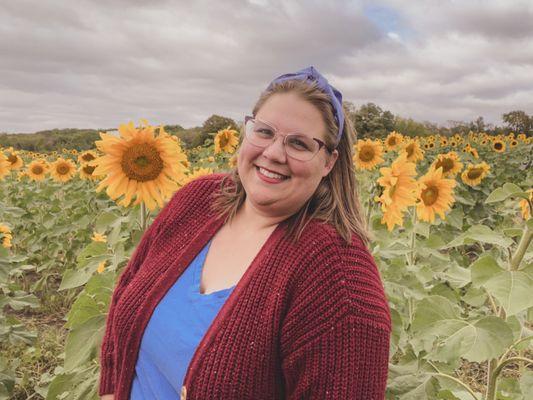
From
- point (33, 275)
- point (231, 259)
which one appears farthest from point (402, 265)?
point (33, 275)

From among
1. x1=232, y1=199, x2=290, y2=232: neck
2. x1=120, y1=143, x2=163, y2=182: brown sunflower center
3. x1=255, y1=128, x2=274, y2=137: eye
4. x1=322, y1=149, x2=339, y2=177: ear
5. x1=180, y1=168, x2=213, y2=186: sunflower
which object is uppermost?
x1=255, y1=128, x2=274, y2=137: eye

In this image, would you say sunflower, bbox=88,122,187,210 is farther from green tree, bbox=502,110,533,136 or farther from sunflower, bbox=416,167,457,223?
green tree, bbox=502,110,533,136

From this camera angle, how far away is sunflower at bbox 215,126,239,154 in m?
6.88

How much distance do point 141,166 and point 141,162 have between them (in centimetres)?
2

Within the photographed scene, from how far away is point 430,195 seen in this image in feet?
13.3

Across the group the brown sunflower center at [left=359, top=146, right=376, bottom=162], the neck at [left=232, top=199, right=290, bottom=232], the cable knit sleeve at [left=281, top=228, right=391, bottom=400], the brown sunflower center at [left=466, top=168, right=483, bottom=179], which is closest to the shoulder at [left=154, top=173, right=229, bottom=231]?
the neck at [left=232, top=199, right=290, bottom=232]

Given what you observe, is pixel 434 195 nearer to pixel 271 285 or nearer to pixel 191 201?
pixel 191 201

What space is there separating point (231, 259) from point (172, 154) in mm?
1116

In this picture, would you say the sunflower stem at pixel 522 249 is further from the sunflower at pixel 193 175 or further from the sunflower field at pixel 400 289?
the sunflower at pixel 193 175

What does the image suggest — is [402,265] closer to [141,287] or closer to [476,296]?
[476,296]

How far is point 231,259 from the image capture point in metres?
1.93

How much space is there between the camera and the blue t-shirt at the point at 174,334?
5.91 ft

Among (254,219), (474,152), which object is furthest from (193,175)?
(474,152)

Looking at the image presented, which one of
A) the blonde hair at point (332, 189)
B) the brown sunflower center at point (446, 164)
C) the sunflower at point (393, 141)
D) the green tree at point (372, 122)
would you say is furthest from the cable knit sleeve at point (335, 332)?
the green tree at point (372, 122)
